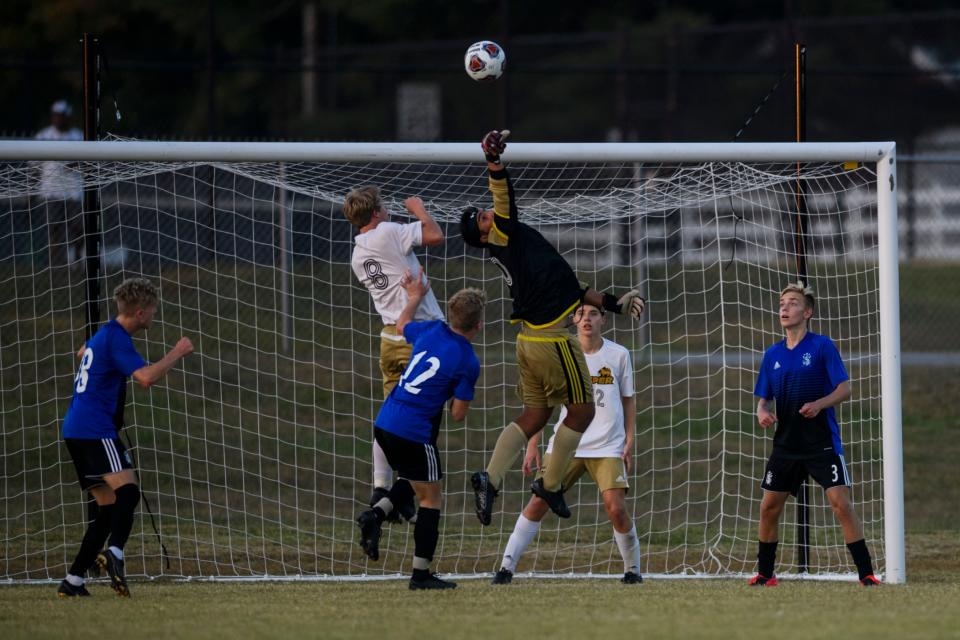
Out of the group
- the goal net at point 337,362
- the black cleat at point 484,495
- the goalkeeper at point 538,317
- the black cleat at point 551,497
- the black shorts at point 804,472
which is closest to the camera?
the black cleat at point 484,495

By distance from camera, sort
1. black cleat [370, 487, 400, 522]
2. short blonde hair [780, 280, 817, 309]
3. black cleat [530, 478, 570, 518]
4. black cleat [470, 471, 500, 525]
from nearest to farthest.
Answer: black cleat [470, 471, 500, 525] < black cleat [530, 478, 570, 518] < short blonde hair [780, 280, 817, 309] < black cleat [370, 487, 400, 522]

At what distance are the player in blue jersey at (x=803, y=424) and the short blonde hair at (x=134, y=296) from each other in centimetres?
381

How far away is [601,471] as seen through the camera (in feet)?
27.6

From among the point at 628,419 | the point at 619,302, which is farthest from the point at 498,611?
the point at 628,419

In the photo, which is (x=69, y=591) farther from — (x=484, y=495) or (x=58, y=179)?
(x=58, y=179)

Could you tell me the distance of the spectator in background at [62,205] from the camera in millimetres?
9617

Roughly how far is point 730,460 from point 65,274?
7.18 m

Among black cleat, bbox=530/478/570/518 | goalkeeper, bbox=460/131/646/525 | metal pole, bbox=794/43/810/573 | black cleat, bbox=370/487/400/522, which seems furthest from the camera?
metal pole, bbox=794/43/810/573

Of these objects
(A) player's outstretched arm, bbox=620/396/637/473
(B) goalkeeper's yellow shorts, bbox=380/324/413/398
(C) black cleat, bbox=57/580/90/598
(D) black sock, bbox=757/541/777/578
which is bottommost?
(C) black cleat, bbox=57/580/90/598

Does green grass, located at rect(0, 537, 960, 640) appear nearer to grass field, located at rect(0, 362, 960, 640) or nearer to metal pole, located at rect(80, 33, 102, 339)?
grass field, located at rect(0, 362, 960, 640)

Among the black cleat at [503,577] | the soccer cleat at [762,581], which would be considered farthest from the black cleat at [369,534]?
the soccer cleat at [762,581]

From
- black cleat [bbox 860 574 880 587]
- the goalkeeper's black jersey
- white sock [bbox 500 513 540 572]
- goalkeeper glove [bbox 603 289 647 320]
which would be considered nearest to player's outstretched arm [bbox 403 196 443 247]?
the goalkeeper's black jersey

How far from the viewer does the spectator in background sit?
962cm

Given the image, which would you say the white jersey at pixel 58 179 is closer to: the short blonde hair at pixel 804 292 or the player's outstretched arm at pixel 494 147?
the player's outstretched arm at pixel 494 147
